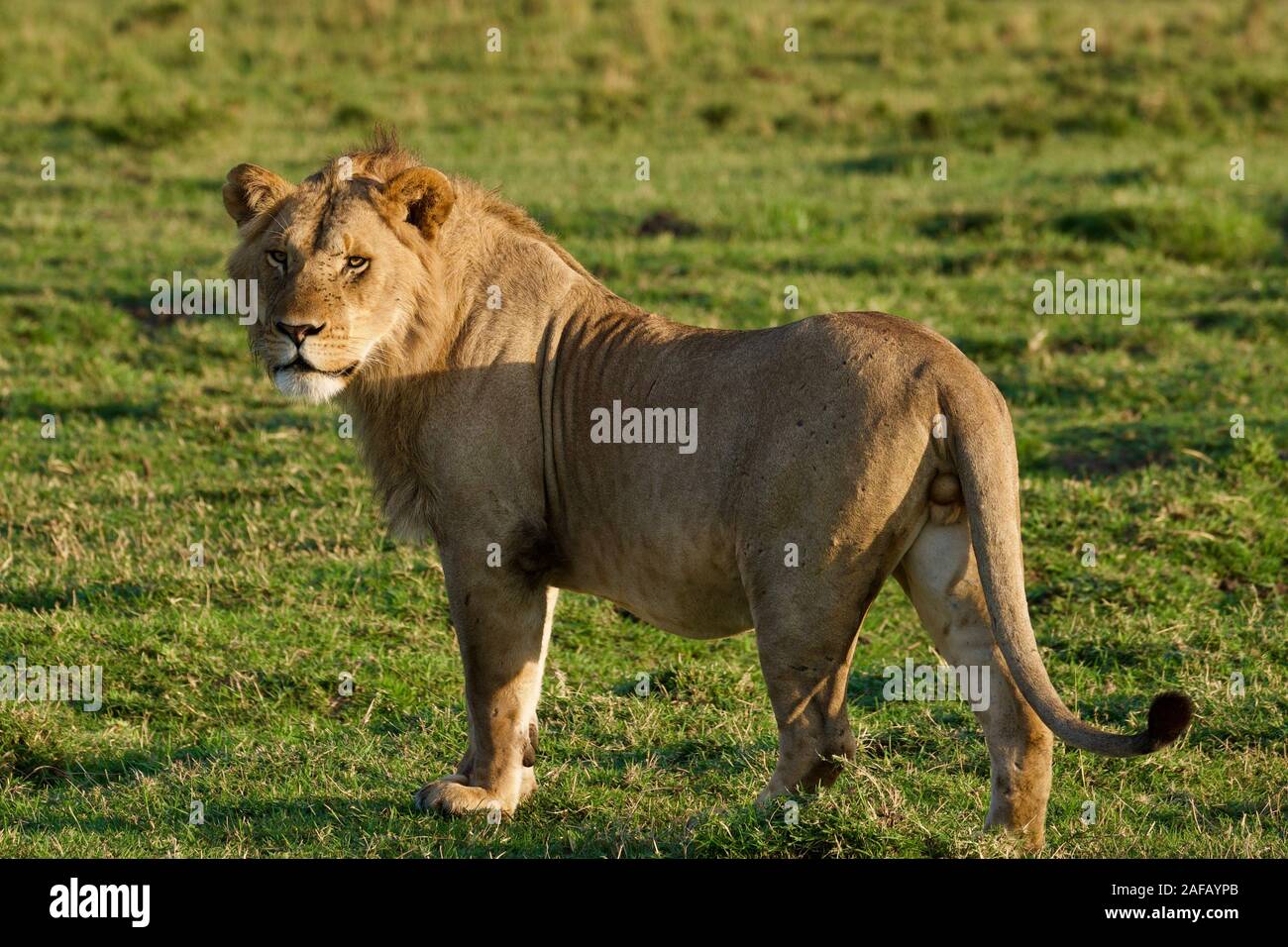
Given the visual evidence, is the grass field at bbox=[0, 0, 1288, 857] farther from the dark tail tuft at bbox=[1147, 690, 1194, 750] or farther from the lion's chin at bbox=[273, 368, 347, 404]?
the lion's chin at bbox=[273, 368, 347, 404]

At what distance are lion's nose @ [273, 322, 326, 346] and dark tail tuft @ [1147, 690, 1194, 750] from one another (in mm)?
2490

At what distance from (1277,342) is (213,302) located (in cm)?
654

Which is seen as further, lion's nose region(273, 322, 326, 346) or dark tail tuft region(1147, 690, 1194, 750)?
lion's nose region(273, 322, 326, 346)

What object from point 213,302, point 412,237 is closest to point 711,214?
point 213,302

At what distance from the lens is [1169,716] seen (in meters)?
4.06

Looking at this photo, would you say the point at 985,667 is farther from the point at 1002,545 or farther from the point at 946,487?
the point at 946,487

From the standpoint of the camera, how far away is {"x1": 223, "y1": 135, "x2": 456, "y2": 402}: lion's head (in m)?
4.98

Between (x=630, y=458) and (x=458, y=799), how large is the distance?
116 cm

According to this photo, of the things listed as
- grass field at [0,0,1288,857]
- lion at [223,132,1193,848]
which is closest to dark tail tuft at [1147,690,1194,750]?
lion at [223,132,1193,848]

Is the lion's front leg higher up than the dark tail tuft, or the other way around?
the dark tail tuft

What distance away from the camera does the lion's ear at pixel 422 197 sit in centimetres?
515

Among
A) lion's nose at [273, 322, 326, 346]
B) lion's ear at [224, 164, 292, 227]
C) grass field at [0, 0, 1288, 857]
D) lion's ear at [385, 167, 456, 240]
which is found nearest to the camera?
lion's nose at [273, 322, 326, 346]

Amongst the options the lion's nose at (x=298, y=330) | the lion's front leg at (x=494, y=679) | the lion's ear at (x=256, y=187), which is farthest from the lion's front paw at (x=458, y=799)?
the lion's ear at (x=256, y=187)
